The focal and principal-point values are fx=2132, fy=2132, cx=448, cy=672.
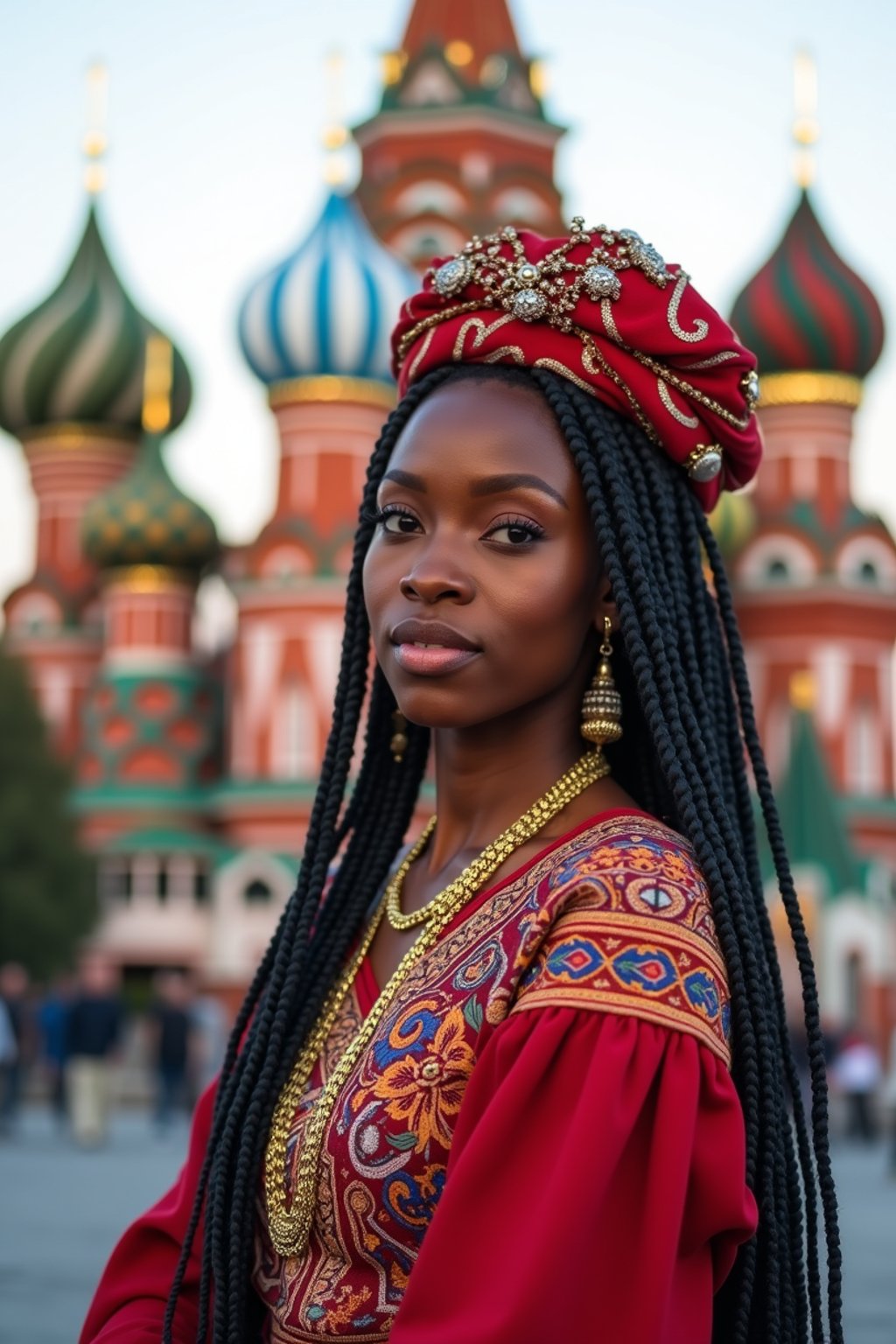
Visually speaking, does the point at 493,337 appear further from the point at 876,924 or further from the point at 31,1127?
the point at 876,924

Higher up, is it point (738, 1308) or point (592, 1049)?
point (592, 1049)

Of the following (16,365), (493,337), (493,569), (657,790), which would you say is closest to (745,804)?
(657,790)

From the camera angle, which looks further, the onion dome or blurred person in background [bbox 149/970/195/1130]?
the onion dome

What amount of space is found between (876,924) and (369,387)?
32.7 feet

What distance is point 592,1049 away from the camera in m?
1.94

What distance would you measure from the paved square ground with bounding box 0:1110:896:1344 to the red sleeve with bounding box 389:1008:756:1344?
4.44 m

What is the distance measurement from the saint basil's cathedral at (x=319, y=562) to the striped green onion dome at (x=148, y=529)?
40 millimetres

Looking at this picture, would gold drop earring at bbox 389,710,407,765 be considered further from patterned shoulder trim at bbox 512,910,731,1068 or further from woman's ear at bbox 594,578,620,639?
patterned shoulder trim at bbox 512,910,731,1068

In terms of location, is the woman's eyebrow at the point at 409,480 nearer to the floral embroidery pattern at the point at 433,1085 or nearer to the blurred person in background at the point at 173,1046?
the floral embroidery pattern at the point at 433,1085

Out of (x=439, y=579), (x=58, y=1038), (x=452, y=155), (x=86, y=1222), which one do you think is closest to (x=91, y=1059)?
(x=58, y=1038)

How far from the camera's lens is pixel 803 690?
2905 cm

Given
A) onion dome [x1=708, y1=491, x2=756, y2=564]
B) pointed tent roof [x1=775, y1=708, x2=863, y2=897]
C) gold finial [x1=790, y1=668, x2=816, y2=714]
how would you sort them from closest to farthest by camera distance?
pointed tent roof [x1=775, y1=708, x2=863, y2=897] → gold finial [x1=790, y1=668, x2=816, y2=714] → onion dome [x1=708, y1=491, x2=756, y2=564]

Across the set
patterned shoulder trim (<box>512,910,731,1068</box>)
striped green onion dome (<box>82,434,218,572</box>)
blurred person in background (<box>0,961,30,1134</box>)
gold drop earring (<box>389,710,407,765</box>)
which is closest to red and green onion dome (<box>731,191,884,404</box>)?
striped green onion dome (<box>82,434,218,572</box>)

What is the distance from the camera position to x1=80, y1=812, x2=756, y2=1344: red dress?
1.87 meters
